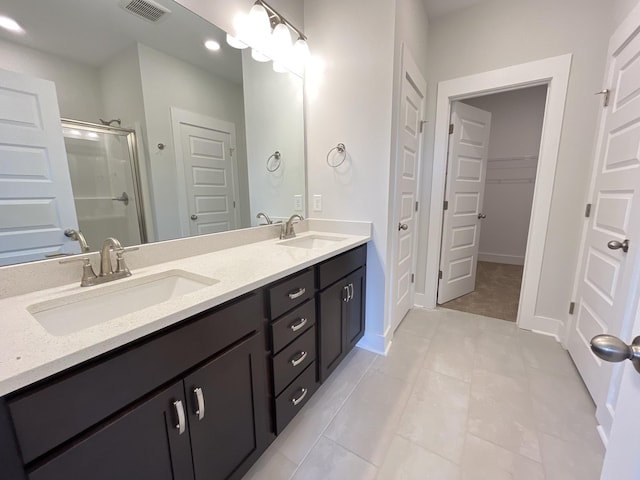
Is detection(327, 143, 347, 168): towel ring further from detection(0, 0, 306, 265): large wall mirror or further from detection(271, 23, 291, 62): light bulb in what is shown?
detection(271, 23, 291, 62): light bulb

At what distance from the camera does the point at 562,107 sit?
6.33 ft


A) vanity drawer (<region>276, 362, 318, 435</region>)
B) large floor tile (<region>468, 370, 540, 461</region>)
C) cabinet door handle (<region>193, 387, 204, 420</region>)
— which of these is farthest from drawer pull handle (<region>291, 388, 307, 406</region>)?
large floor tile (<region>468, 370, 540, 461</region>)

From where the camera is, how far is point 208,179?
147 centimetres

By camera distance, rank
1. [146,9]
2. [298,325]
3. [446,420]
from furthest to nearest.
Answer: [446,420]
[298,325]
[146,9]

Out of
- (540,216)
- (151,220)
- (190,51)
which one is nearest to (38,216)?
(151,220)

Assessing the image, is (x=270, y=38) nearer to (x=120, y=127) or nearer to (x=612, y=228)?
(x=120, y=127)

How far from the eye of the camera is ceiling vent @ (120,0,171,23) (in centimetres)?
109

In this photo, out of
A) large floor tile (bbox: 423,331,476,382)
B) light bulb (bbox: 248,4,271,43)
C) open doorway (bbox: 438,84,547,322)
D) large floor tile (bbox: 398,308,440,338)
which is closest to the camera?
light bulb (bbox: 248,4,271,43)

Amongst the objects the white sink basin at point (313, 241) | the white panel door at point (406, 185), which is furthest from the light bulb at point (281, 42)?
the white sink basin at point (313, 241)

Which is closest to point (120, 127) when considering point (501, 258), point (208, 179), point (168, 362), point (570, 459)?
point (208, 179)

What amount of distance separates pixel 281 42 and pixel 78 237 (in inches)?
61.5

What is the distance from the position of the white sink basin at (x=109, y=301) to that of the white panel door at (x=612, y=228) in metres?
1.83

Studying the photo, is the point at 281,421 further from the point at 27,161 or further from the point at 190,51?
the point at 190,51

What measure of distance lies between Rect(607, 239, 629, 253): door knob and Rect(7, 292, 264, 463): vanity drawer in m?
1.77
